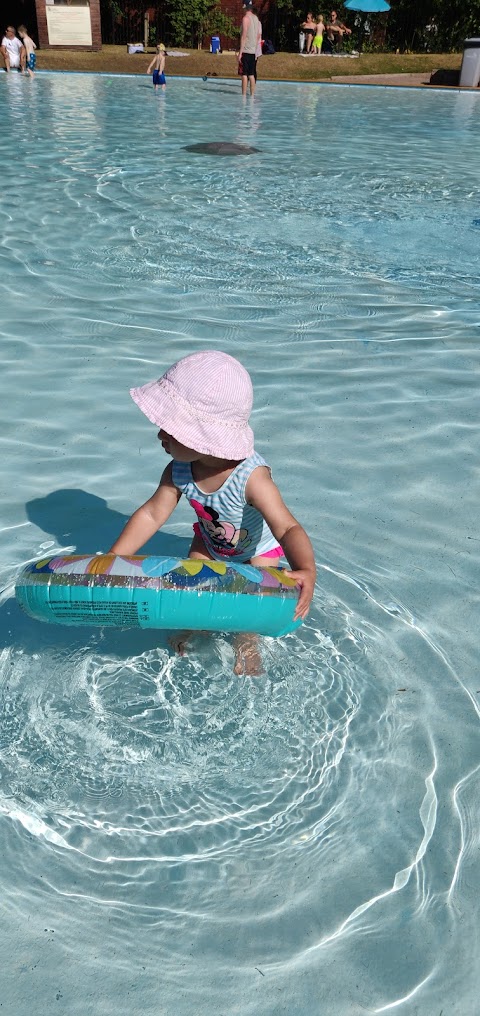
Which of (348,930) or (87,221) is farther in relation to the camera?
(87,221)

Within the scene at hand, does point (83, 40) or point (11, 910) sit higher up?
point (83, 40)

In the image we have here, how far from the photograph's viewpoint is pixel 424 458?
4273 millimetres

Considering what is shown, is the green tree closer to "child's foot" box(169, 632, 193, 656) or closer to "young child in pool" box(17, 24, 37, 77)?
"young child in pool" box(17, 24, 37, 77)

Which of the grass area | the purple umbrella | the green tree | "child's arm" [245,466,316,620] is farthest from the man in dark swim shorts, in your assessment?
"child's arm" [245,466,316,620]

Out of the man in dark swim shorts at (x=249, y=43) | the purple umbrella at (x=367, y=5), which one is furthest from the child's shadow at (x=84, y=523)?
the purple umbrella at (x=367, y=5)

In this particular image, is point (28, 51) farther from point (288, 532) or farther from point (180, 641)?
point (288, 532)

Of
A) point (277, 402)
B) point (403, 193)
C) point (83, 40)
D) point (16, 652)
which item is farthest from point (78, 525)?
point (83, 40)

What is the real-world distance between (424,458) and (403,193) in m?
7.00

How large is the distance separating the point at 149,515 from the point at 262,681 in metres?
0.72

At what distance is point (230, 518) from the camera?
2.86m

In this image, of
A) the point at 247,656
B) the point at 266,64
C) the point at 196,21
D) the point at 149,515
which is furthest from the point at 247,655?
the point at 196,21

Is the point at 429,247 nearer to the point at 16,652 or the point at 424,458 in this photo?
the point at 424,458

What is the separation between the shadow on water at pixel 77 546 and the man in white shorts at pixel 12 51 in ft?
78.0

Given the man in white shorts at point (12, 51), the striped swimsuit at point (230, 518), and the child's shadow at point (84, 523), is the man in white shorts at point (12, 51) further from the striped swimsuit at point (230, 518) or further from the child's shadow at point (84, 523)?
the striped swimsuit at point (230, 518)
